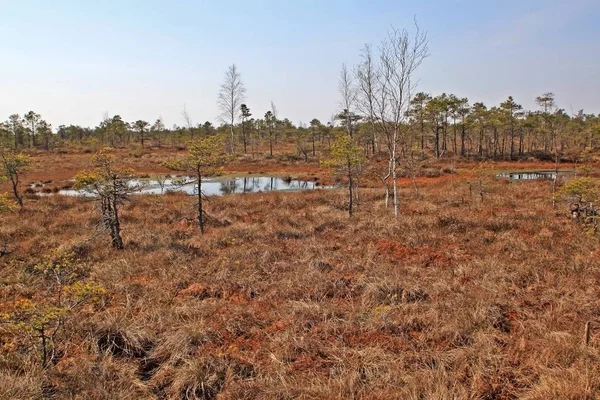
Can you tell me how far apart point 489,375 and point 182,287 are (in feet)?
21.9

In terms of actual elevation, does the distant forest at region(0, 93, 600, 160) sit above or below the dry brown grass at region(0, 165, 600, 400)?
above

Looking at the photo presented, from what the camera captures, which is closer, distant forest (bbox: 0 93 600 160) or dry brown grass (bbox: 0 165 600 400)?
dry brown grass (bbox: 0 165 600 400)

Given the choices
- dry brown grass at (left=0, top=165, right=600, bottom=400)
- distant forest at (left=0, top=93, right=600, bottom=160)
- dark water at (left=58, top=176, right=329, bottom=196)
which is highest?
distant forest at (left=0, top=93, right=600, bottom=160)

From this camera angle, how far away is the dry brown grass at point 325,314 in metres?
5.21

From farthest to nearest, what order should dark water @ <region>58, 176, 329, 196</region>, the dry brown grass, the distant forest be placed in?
1. the distant forest
2. dark water @ <region>58, 176, 329, 196</region>
3. the dry brown grass

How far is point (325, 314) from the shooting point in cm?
730

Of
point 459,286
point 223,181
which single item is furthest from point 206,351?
point 223,181

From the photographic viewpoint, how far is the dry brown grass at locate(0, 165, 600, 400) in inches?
205

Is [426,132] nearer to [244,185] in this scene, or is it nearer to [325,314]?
[244,185]

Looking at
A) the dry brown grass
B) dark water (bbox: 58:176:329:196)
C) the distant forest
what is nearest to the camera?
the dry brown grass

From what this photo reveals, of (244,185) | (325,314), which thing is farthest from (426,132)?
(325,314)

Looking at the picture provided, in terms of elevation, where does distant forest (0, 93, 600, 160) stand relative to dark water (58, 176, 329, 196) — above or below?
above

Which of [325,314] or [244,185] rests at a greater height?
[244,185]

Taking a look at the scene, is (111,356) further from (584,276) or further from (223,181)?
(223,181)
